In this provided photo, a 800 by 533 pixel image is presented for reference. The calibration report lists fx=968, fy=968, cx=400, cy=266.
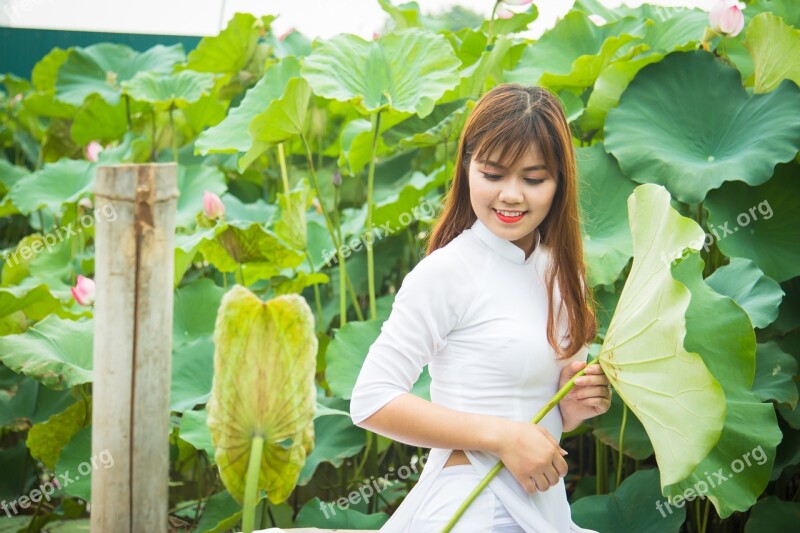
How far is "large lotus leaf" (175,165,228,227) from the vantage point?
299cm

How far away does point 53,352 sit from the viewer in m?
2.09

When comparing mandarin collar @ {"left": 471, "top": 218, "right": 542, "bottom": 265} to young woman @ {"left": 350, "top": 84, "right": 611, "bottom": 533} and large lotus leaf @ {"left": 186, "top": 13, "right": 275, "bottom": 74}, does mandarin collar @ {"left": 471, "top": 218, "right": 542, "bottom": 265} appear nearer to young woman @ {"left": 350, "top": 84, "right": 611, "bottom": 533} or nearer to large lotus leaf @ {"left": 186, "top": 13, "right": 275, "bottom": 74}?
young woman @ {"left": 350, "top": 84, "right": 611, "bottom": 533}

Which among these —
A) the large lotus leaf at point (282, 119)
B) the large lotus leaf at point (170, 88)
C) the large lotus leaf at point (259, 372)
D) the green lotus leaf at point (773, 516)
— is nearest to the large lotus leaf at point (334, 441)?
the large lotus leaf at point (282, 119)

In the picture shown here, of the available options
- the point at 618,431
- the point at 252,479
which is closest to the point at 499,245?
the point at 252,479

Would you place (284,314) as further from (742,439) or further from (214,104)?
(214,104)

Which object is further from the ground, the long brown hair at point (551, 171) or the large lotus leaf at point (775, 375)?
the long brown hair at point (551, 171)

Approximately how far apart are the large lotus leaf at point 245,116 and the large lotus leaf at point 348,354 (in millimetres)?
491

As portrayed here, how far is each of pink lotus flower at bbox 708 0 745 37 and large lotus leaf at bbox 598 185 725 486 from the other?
1057 millimetres

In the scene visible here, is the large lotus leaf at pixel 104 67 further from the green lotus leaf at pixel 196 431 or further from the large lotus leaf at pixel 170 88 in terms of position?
the green lotus leaf at pixel 196 431

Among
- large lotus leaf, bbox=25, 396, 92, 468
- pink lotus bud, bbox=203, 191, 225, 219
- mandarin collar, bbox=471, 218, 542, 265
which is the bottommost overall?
large lotus leaf, bbox=25, 396, 92, 468

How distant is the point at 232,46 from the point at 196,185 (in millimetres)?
500

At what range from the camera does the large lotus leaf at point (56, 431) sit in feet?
7.54

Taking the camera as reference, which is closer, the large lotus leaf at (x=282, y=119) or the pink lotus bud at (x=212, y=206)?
the large lotus leaf at (x=282, y=119)

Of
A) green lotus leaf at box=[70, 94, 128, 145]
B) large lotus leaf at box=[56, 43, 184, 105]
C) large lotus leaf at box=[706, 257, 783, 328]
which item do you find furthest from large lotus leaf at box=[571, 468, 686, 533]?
large lotus leaf at box=[56, 43, 184, 105]
